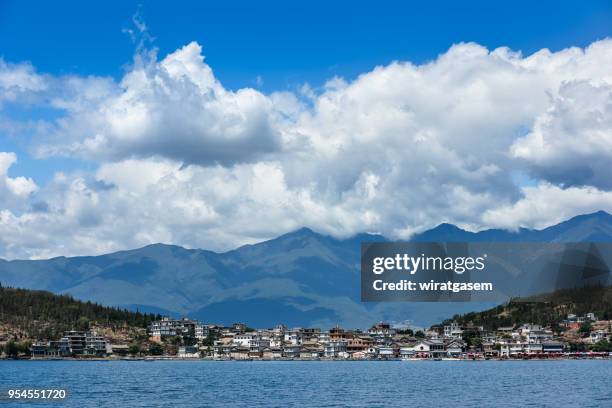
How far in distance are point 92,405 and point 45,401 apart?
19.0ft

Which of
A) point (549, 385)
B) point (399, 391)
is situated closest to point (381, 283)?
point (399, 391)

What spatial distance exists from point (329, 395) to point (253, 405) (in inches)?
495

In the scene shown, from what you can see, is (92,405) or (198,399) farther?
(198,399)

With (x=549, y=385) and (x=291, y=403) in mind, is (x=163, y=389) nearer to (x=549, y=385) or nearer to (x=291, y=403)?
(x=291, y=403)

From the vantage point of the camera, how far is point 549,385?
105m

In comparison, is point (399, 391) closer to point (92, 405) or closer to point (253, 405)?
point (253, 405)

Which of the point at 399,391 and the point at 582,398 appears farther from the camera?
the point at 399,391

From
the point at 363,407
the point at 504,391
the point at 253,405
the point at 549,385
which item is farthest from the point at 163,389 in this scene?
the point at 549,385

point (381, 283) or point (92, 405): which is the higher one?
point (381, 283)

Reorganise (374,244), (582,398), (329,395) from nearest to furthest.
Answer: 1. (582,398)
2. (329,395)
3. (374,244)

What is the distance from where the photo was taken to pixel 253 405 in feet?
270

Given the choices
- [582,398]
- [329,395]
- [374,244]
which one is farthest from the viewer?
[374,244]

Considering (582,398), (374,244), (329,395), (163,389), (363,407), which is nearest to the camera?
(363,407)

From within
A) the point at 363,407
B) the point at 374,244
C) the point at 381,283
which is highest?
the point at 374,244
